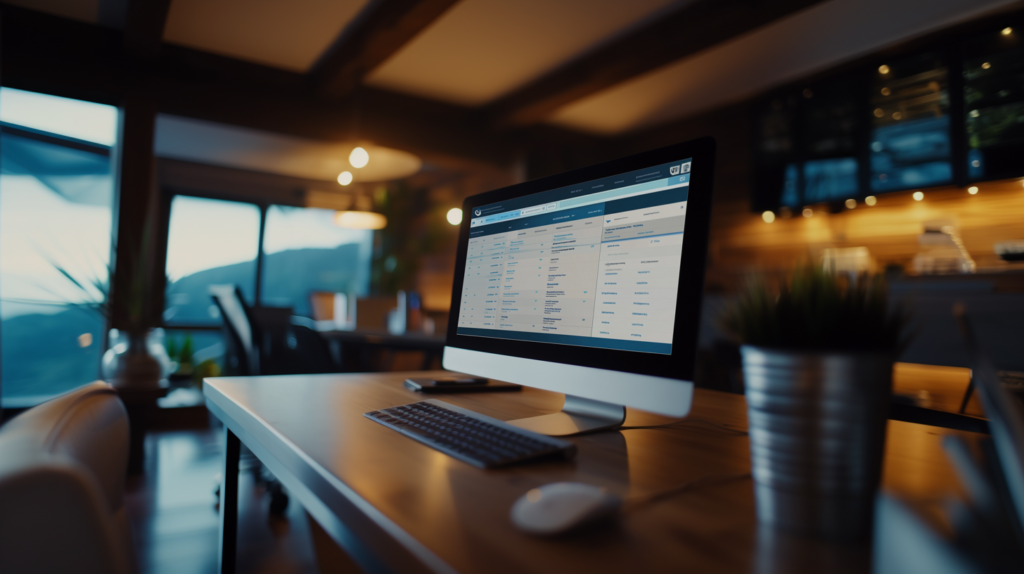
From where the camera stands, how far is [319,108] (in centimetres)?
489

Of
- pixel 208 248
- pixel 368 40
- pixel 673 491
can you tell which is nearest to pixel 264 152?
pixel 208 248

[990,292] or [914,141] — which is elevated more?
[914,141]

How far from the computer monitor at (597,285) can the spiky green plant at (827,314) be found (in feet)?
0.83

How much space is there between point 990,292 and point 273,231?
7885 mm

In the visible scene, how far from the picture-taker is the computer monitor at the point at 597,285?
0.75 meters

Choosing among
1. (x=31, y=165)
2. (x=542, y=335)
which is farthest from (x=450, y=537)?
(x=31, y=165)

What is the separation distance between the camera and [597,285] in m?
0.89

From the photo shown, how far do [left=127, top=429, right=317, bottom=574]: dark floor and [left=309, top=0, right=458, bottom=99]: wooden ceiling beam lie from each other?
2881 mm

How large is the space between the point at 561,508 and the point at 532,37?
401cm

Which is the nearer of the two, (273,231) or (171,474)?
(171,474)

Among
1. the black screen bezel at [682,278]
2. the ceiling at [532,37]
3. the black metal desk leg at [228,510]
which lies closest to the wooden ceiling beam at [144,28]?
the ceiling at [532,37]

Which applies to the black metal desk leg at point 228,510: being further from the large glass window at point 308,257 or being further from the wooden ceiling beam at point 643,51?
the large glass window at point 308,257

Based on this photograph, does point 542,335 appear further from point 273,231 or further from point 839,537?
point 273,231

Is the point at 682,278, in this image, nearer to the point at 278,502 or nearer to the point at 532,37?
the point at 278,502
